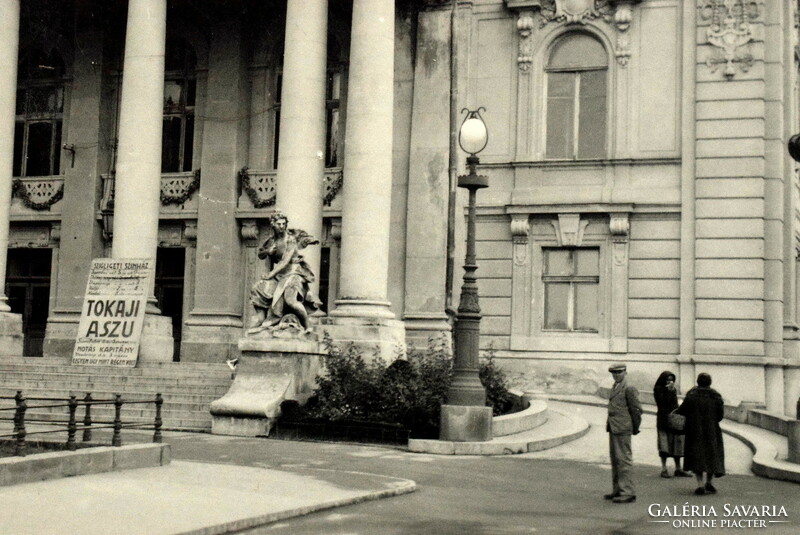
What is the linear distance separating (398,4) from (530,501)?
21.4m

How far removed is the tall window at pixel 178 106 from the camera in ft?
117

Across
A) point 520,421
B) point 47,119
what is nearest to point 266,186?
point 47,119

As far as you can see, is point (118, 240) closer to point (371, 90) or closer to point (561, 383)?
point (371, 90)

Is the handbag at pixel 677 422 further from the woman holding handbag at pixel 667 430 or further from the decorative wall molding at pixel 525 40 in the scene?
the decorative wall molding at pixel 525 40

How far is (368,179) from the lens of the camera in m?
27.4

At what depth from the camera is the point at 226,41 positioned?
34938 millimetres

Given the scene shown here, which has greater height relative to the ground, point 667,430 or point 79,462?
point 667,430

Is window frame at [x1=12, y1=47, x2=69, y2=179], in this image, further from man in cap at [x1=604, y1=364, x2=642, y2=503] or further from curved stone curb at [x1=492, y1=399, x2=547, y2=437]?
man in cap at [x1=604, y1=364, x2=642, y2=503]

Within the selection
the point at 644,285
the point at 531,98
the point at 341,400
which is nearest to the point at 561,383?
the point at 644,285

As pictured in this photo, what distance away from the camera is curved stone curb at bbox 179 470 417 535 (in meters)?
11.4

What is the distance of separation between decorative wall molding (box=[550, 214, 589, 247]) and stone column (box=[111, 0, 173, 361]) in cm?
1035

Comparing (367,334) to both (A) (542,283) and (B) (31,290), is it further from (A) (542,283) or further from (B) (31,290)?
(B) (31,290)

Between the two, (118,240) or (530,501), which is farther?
(118,240)

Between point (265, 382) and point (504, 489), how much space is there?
8783mm
